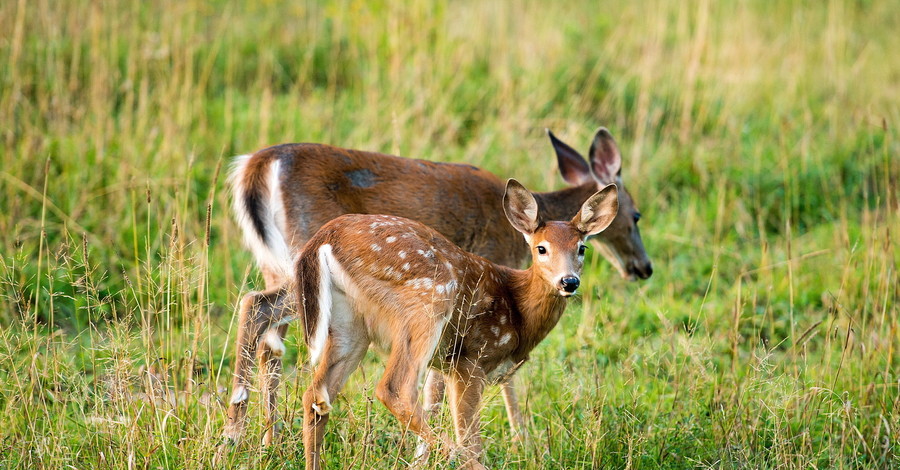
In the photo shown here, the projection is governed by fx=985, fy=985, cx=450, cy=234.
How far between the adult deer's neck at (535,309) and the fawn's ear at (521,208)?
203 mm

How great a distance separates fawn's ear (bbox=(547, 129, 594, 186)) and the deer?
72 cm

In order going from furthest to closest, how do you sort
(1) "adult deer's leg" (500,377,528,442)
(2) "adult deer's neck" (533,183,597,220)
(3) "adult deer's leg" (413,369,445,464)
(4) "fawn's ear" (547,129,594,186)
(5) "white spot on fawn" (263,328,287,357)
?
(4) "fawn's ear" (547,129,594,186), (2) "adult deer's neck" (533,183,597,220), (3) "adult deer's leg" (413,369,445,464), (1) "adult deer's leg" (500,377,528,442), (5) "white spot on fawn" (263,328,287,357)

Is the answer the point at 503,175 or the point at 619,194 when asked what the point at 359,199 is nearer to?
the point at 619,194

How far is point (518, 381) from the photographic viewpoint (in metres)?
4.87

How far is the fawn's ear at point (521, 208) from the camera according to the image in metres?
4.24

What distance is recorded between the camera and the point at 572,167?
6219 mm

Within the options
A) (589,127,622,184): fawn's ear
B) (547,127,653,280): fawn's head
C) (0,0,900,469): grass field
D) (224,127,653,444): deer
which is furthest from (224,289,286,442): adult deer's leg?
(589,127,622,184): fawn's ear

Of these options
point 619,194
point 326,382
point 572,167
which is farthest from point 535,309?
point 572,167

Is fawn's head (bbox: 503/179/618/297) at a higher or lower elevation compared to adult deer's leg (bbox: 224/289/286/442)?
higher

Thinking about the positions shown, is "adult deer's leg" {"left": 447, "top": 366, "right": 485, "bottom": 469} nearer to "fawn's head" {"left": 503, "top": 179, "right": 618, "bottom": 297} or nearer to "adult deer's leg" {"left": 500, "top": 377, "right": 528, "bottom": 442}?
"adult deer's leg" {"left": 500, "top": 377, "right": 528, "bottom": 442}

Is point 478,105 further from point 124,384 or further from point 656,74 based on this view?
point 124,384

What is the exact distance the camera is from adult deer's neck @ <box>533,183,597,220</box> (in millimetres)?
5816

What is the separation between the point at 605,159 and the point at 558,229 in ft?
6.90

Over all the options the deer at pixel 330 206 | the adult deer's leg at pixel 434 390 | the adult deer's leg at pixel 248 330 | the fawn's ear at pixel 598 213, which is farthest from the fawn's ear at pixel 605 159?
the adult deer's leg at pixel 248 330
